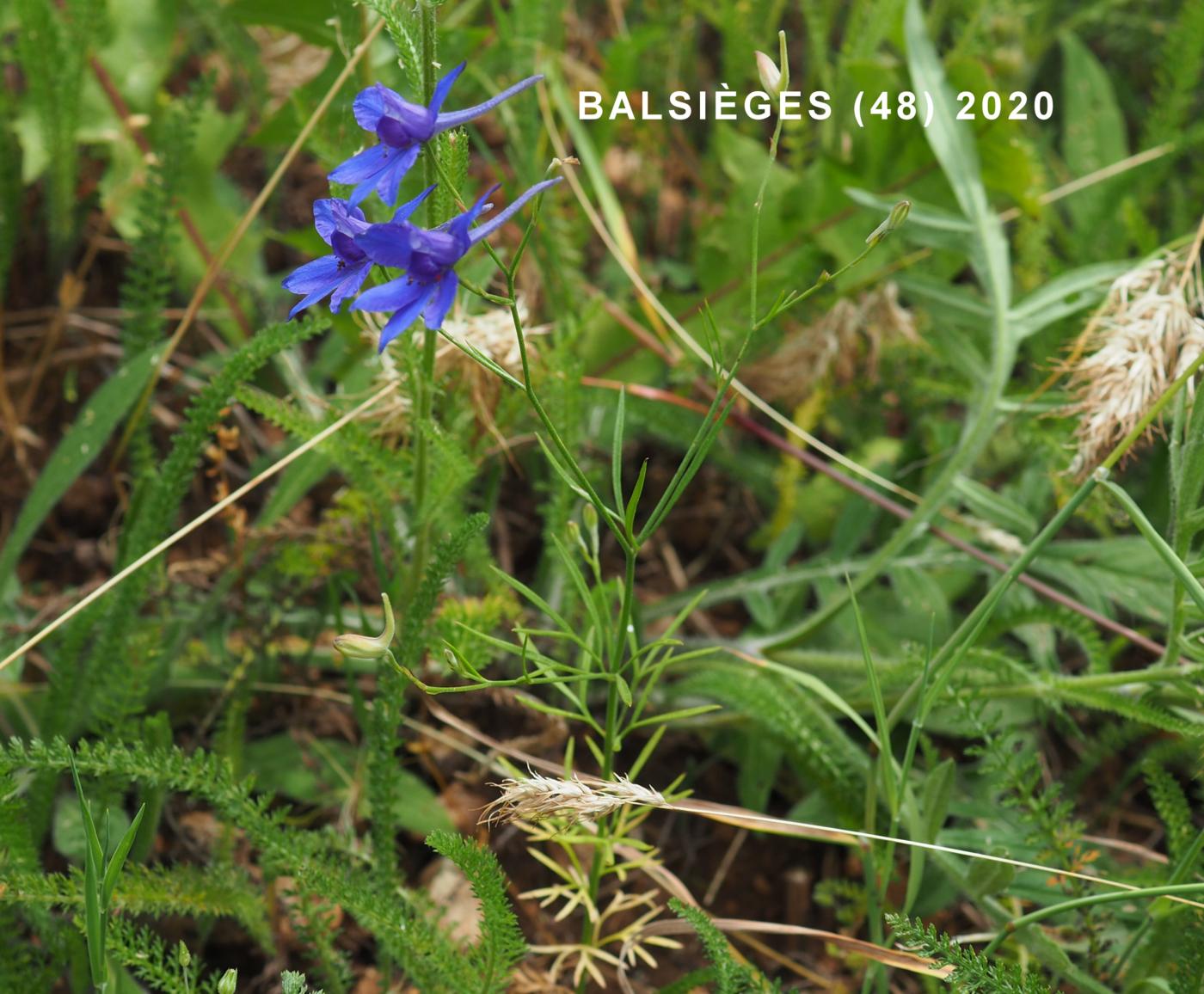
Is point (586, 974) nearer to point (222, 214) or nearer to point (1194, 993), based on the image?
point (1194, 993)

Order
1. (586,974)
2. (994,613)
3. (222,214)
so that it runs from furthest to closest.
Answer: (222,214), (994,613), (586,974)

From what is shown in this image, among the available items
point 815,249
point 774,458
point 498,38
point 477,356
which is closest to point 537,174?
point 498,38

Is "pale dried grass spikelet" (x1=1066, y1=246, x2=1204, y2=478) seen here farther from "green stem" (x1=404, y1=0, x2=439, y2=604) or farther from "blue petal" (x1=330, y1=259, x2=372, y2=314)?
"blue petal" (x1=330, y1=259, x2=372, y2=314)

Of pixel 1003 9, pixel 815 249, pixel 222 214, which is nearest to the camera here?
pixel 815 249

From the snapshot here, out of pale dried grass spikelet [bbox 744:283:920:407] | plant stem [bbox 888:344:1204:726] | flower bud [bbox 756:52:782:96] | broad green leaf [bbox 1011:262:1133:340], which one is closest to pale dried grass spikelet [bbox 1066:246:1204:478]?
plant stem [bbox 888:344:1204:726]

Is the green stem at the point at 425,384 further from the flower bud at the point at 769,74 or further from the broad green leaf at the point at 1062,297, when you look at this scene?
the broad green leaf at the point at 1062,297

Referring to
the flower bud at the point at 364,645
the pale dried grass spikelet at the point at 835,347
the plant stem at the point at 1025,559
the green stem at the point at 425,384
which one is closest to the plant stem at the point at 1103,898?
the plant stem at the point at 1025,559

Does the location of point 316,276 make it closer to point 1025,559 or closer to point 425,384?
point 425,384
